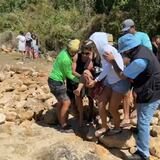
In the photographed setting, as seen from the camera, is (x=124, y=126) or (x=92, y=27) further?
(x=92, y=27)

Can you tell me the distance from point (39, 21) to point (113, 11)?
13.6 ft

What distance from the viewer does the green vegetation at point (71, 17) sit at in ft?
66.8

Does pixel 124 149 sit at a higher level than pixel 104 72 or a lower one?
lower

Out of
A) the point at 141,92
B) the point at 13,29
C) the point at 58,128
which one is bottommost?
the point at 13,29

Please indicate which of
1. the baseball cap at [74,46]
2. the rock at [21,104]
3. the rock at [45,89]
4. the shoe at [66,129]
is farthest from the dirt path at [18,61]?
the baseball cap at [74,46]

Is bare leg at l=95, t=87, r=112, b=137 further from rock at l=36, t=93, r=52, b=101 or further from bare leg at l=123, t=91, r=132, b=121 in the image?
rock at l=36, t=93, r=52, b=101

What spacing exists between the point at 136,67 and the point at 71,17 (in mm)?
19889

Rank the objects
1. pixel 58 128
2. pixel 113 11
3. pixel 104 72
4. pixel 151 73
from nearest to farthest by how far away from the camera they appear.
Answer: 1. pixel 151 73
2. pixel 104 72
3. pixel 58 128
4. pixel 113 11

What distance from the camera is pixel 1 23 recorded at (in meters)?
25.9

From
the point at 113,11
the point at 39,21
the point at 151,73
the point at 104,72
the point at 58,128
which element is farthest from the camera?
the point at 39,21

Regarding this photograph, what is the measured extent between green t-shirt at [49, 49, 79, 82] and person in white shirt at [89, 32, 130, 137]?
1.74 ft

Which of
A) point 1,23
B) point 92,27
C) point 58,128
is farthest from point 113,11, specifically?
point 58,128

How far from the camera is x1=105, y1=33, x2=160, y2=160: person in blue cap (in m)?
6.02

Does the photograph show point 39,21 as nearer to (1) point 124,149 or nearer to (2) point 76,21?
(2) point 76,21
